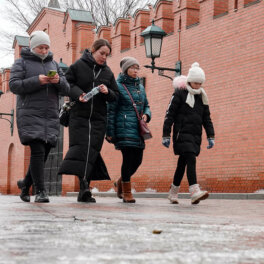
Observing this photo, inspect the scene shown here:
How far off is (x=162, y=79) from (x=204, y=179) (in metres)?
3.14

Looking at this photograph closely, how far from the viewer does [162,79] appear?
51.6ft

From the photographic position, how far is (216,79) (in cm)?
1346

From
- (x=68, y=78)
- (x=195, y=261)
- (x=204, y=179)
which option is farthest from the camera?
(x=204, y=179)

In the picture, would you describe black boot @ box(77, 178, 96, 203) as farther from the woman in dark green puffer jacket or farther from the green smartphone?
the green smartphone

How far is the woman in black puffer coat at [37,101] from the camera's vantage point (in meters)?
7.38

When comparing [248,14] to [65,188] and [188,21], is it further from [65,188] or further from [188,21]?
[65,188]

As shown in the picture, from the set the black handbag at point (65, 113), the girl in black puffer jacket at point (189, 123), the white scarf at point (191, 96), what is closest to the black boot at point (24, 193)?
the black handbag at point (65, 113)

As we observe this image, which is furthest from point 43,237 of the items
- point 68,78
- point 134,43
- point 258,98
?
point 134,43

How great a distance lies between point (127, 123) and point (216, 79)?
5.73m

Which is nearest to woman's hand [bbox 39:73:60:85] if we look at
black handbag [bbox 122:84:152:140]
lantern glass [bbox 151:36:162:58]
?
black handbag [bbox 122:84:152:140]

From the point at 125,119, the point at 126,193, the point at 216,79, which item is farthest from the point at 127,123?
the point at 216,79

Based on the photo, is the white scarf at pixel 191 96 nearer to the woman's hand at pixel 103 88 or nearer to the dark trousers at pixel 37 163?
the woman's hand at pixel 103 88

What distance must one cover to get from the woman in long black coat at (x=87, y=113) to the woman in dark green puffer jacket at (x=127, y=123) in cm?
16

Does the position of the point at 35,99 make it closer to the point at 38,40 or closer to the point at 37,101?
the point at 37,101
